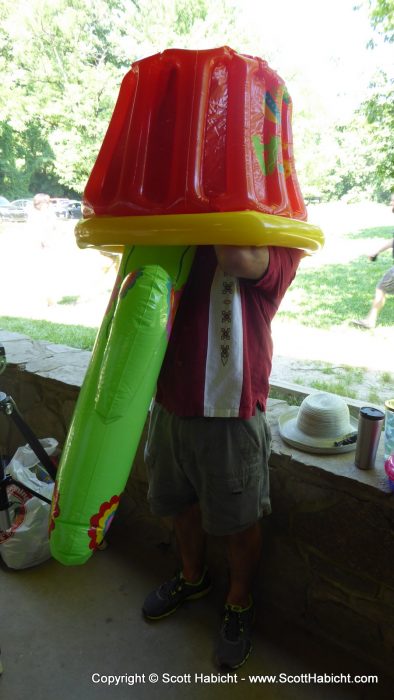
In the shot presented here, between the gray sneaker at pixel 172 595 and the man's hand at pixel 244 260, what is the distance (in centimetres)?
127

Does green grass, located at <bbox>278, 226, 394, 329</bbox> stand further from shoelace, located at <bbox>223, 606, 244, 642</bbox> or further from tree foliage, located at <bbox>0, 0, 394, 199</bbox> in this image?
shoelace, located at <bbox>223, 606, 244, 642</bbox>

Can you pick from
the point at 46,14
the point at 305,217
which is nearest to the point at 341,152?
the point at 305,217

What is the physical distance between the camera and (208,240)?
949mm

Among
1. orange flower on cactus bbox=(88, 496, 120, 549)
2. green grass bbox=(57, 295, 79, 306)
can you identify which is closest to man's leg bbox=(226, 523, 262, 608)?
orange flower on cactus bbox=(88, 496, 120, 549)

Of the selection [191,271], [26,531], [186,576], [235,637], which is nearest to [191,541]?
[186,576]

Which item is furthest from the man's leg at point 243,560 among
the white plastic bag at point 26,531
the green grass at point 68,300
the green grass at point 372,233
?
the green grass at point 68,300

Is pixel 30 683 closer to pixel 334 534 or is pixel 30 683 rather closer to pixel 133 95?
pixel 334 534

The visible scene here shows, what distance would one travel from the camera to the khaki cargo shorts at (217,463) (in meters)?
1.23

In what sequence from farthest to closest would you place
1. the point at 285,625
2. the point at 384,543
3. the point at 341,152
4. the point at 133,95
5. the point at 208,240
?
the point at 341,152, the point at 285,625, the point at 384,543, the point at 133,95, the point at 208,240

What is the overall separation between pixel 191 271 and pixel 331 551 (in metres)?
1.03

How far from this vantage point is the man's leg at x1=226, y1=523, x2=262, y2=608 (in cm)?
144

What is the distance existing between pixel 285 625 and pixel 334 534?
1.46 ft

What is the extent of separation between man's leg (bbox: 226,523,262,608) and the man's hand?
0.86m

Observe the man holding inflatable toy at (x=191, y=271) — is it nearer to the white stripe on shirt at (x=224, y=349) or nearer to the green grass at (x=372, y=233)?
the white stripe on shirt at (x=224, y=349)
